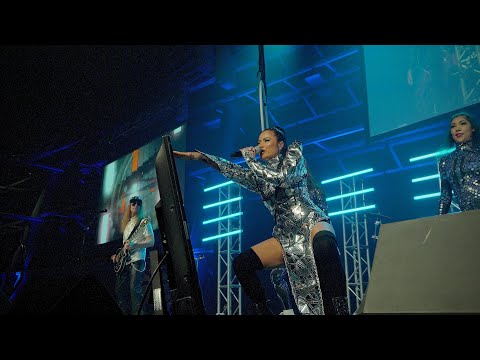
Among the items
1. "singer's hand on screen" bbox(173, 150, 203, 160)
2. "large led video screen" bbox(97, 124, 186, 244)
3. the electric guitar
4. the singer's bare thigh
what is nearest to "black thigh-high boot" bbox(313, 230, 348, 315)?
the singer's bare thigh

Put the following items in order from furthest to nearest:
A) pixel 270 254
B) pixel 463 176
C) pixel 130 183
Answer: pixel 130 183
pixel 463 176
pixel 270 254

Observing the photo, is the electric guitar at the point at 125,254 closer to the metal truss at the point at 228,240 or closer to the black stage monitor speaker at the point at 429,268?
the metal truss at the point at 228,240

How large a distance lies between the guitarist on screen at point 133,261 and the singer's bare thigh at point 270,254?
272 cm

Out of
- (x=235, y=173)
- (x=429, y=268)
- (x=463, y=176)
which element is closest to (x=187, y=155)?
(x=235, y=173)

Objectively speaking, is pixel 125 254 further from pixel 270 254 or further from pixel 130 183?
pixel 130 183

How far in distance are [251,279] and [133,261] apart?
2984mm

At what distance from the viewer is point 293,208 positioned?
3381mm

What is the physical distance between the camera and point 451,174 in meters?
3.79

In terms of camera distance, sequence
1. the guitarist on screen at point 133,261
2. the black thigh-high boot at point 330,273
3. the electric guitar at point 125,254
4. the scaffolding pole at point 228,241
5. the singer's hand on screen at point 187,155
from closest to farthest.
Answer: the singer's hand on screen at point 187,155 < the black thigh-high boot at point 330,273 < the guitarist on screen at point 133,261 < the electric guitar at point 125,254 < the scaffolding pole at point 228,241

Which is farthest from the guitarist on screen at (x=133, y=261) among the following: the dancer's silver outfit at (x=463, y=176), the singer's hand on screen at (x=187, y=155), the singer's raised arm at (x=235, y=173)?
the dancer's silver outfit at (x=463, y=176)

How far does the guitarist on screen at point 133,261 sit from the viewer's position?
5707 millimetres

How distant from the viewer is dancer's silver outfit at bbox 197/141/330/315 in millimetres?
3250

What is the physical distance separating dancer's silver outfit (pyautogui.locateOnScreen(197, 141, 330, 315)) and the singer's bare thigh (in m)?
0.07
